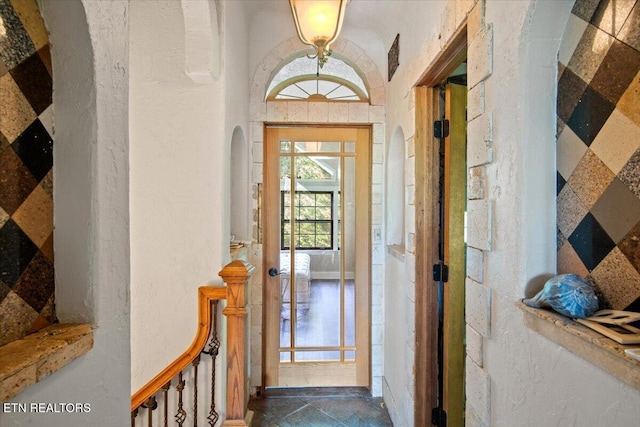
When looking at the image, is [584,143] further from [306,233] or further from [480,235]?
[306,233]

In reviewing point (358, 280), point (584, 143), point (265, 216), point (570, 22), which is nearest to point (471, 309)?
point (584, 143)

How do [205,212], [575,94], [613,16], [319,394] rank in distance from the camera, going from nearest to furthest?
[613,16], [575,94], [205,212], [319,394]

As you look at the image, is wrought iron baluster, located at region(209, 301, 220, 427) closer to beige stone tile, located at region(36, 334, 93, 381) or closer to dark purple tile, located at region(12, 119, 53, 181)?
beige stone tile, located at region(36, 334, 93, 381)

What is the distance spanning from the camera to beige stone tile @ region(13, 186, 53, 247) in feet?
2.19

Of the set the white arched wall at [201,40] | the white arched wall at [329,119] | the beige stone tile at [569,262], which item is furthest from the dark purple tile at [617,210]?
the white arched wall at [329,119]

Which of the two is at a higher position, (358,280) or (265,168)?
(265,168)

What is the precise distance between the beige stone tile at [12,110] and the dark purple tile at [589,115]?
1219mm

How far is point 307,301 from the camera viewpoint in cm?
293

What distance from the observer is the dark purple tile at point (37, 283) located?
67 cm

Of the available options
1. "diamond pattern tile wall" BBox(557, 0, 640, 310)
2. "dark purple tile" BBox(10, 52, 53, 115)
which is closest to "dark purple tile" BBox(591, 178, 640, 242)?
"diamond pattern tile wall" BBox(557, 0, 640, 310)

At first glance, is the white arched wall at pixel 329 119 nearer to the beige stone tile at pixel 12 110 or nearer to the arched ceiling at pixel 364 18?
the arched ceiling at pixel 364 18

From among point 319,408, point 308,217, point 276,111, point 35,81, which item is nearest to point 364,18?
point 276,111

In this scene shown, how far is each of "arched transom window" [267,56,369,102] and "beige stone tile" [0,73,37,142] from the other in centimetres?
237

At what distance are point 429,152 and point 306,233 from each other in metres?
1.28
